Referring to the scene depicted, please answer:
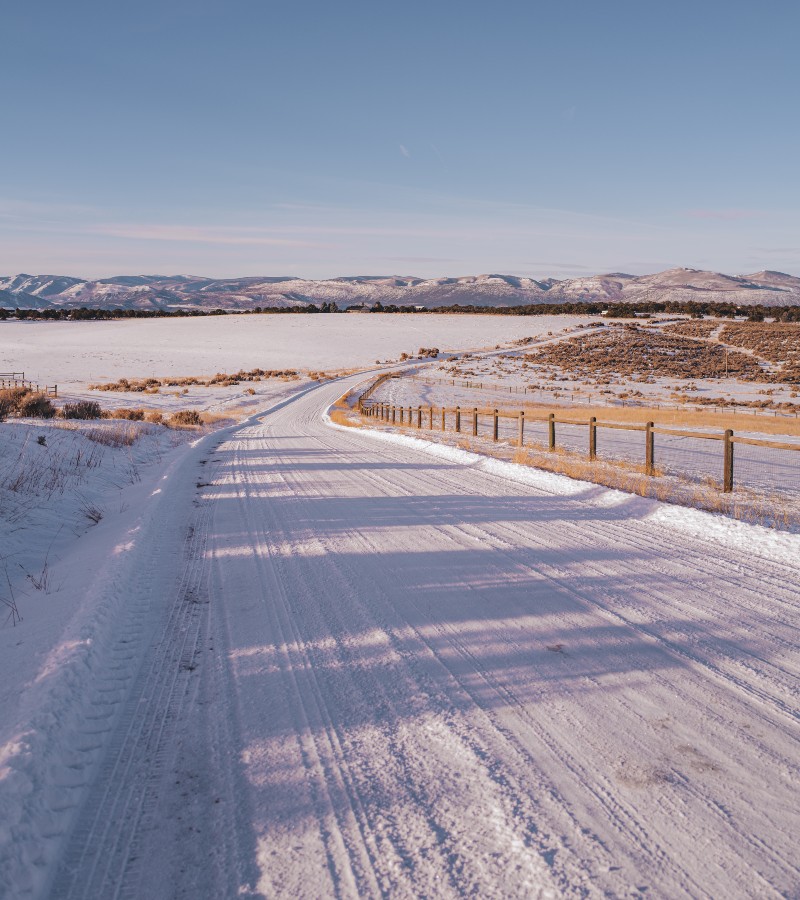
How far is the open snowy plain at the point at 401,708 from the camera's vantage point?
308 cm

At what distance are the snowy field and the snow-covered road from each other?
216 feet

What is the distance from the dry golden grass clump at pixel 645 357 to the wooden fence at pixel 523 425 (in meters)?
30.2

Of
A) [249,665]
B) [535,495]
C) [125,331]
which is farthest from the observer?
[125,331]

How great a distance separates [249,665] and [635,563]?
4.50 meters

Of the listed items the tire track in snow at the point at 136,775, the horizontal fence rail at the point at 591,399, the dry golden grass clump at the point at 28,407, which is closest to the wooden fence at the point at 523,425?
the horizontal fence rail at the point at 591,399

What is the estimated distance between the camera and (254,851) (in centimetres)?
315

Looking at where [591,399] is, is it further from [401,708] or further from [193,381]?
[401,708]

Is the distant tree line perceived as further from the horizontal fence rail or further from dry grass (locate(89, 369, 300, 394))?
dry grass (locate(89, 369, 300, 394))

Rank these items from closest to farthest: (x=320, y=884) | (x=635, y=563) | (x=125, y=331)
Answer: (x=320, y=884), (x=635, y=563), (x=125, y=331)

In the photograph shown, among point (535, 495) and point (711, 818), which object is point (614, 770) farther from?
point (535, 495)

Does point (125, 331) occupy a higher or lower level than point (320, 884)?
higher

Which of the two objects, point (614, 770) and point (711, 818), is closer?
point (711, 818)

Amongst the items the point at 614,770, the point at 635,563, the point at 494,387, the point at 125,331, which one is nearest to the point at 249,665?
the point at 614,770

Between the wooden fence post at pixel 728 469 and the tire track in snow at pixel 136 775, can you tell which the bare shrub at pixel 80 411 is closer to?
the tire track in snow at pixel 136 775
